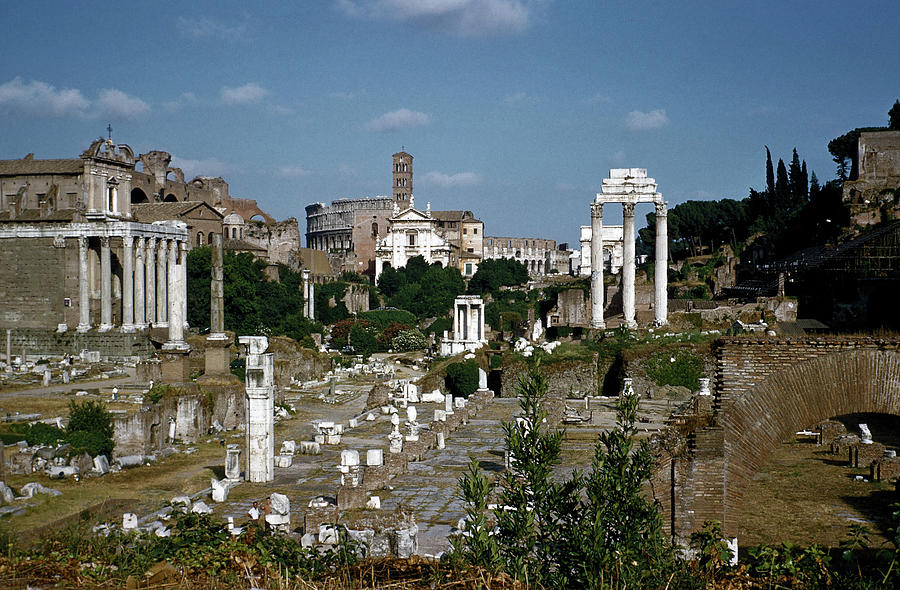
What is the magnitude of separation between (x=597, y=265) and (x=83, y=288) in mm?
25541

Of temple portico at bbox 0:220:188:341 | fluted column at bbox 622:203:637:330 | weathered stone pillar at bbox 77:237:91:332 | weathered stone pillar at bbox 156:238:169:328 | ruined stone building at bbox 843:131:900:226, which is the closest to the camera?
fluted column at bbox 622:203:637:330

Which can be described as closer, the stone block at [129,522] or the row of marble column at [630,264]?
the stone block at [129,522]

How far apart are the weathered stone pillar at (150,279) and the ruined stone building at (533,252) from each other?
82.2 metres

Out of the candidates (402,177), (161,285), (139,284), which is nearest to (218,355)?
(139,284)

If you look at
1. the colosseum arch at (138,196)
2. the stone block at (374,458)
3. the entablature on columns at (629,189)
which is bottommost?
the stone block at (374,458)

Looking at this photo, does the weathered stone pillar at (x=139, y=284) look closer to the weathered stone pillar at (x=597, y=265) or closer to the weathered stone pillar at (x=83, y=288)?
the weathered stone pillar at (x=83, y=288)

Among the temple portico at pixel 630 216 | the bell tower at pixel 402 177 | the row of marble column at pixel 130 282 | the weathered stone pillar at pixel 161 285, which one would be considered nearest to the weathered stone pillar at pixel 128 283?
the row of marble column at pixel 130 282

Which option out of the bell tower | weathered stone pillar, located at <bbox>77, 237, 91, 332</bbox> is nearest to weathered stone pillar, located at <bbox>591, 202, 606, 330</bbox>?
weathered stone pillar, located at <bbox>77, 237, 91, 332</bbox>

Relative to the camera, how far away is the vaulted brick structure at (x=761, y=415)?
11.4 m

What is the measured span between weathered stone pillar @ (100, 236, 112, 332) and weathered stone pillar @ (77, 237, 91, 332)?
66 cm

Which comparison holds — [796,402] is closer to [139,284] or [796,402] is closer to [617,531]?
[617,531]

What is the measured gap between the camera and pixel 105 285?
146 ft

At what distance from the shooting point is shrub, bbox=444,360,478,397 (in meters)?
35.4

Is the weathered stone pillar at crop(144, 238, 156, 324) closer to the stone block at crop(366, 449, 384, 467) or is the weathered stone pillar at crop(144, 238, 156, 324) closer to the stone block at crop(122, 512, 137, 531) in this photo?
the stone block at crop(366, 449, 384, 467)
